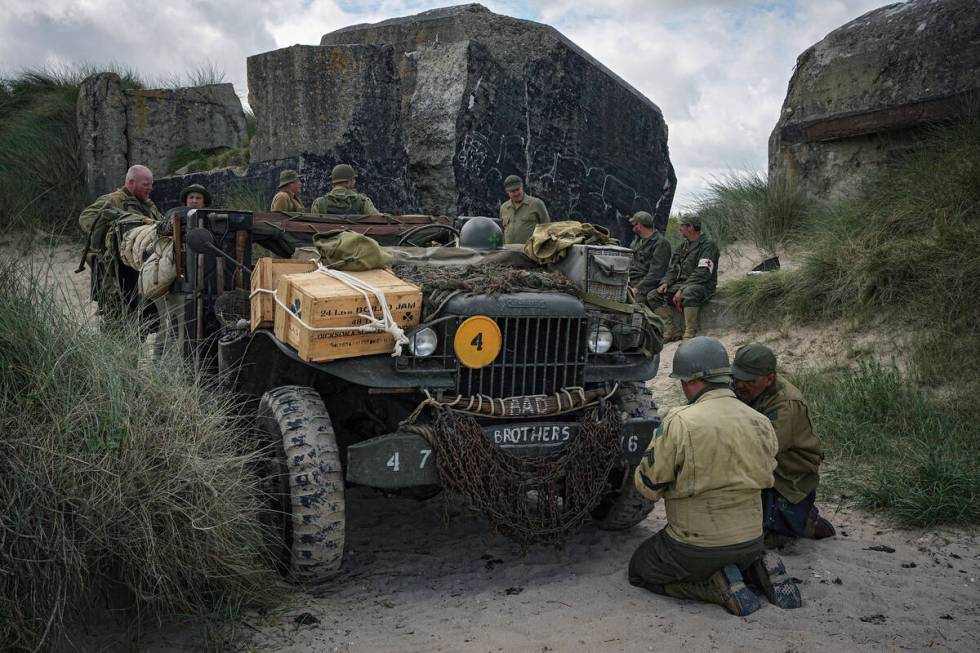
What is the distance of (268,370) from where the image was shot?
14.6 feet

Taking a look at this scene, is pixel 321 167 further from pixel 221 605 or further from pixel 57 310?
pixel 221 605

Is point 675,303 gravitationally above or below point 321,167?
below

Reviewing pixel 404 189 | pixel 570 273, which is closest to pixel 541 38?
pixel 404 189

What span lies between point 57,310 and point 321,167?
19.8ft

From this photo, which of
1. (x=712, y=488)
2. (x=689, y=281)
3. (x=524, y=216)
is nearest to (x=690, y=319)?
(x=689, y=281)

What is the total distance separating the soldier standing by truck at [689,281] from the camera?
8.63m

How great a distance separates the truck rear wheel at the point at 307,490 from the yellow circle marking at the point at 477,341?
66cm

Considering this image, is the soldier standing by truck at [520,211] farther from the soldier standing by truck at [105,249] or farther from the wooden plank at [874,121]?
the wooden plank at [874,121]

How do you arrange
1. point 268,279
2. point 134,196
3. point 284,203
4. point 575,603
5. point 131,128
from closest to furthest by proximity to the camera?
point 575,603
point 268,279
point 134,196
point 284,203
point 131,128

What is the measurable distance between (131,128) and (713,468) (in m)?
9.87

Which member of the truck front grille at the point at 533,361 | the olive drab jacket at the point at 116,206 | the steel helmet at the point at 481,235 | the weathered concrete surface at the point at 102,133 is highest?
the weathered concrete surface at the point at 102,133

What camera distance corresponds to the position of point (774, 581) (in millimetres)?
3658

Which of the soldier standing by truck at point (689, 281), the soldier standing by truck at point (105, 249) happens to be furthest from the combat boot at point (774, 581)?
the soldier standing by truck at point (689, 281)

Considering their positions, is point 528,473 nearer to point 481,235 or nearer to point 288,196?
point 481,235
